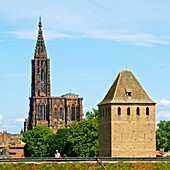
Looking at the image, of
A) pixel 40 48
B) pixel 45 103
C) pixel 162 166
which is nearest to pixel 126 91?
pixel 162 166

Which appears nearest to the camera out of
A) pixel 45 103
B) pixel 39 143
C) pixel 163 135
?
pixel 39 143

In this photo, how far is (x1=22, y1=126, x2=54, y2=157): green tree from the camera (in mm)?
120025

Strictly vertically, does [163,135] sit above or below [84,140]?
above

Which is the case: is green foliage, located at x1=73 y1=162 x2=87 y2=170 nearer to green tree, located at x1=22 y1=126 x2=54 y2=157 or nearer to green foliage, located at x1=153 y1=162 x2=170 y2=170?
green foliage, located at x1=153 y1=162 x2=170 y2=170

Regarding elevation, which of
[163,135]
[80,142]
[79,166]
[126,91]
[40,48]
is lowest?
[79,166]

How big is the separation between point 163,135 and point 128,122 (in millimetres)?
55152

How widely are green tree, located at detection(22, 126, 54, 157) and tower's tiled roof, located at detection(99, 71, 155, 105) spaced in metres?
43.3

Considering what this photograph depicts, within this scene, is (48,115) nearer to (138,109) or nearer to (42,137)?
(42,137)

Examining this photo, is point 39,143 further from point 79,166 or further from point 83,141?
point 79,166

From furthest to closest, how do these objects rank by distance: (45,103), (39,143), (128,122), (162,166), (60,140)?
(45,103) → (39,143) → (60,140) → (128,122) → (162,166)

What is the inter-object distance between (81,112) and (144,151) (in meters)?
108

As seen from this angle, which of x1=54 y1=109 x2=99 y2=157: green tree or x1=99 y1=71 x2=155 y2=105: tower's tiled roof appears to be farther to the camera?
x1=54 y1=109 x2=99 y2=157: green tree

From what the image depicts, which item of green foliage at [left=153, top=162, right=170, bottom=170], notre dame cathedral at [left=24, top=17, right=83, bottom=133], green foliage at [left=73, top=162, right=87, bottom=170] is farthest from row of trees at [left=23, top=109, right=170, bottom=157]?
notre dame cathedral at [left=24, top=17, right=83, bottom=133]

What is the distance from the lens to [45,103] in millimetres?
178625
